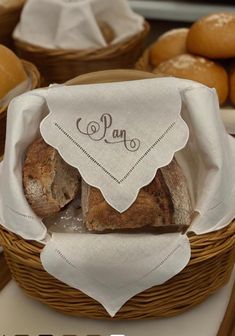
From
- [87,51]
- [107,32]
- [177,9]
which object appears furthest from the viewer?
[177,9]

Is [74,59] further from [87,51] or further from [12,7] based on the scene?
[12,7]

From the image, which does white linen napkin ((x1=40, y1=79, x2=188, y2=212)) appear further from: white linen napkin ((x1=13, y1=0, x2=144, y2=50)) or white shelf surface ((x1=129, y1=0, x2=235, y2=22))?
white shelf surface ((x1=129, y1=0, x2=235, y2=22))

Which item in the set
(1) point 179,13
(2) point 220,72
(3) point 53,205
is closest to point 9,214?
(3) point 53,205

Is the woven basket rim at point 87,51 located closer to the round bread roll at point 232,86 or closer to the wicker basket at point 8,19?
the wicker basket at point 8,19

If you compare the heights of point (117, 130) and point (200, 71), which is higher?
point (117, 130)

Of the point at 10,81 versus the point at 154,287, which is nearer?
the point at 154,287

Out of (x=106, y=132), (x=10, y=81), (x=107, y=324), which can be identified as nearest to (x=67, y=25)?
(x=10, y=81)

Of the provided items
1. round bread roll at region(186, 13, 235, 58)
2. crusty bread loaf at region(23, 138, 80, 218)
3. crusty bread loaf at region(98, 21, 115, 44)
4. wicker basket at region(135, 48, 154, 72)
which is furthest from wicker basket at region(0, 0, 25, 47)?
crusty bread loaf at region(23, 138, 80, 218)

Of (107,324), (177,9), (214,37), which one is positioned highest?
(214,37)
